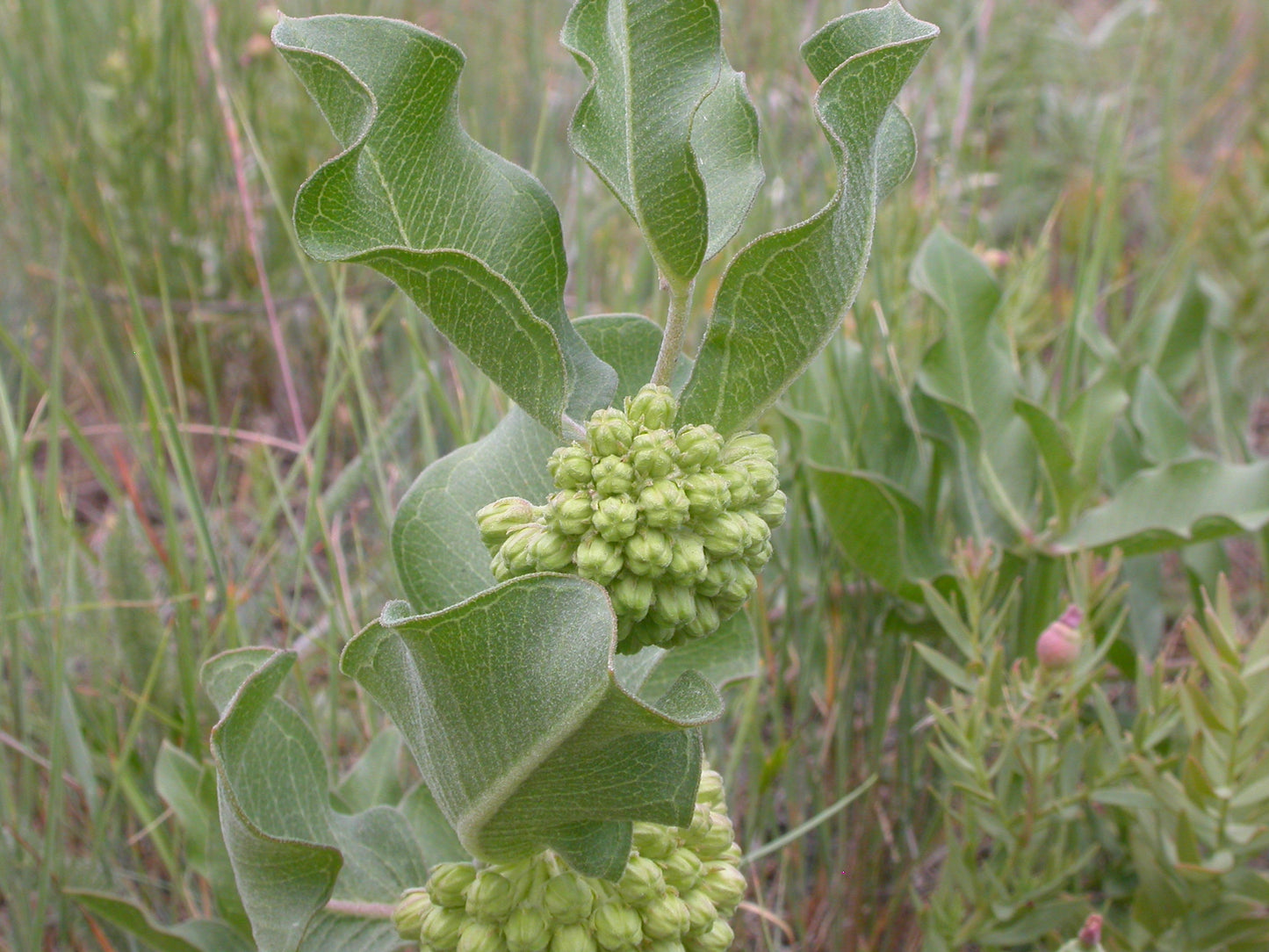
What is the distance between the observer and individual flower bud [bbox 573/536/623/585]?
2.39 feet

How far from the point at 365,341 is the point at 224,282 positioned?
138 centimetres

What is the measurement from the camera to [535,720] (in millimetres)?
735

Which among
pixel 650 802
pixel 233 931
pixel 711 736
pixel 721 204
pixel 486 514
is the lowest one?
pixel 711 736

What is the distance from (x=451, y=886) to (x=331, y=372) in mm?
754

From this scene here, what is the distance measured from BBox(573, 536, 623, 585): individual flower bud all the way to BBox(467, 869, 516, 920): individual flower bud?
0.28 m

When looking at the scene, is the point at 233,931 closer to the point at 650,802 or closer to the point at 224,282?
the point at 650,802

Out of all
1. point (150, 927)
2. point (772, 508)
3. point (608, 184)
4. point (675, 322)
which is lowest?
point (150, 927)

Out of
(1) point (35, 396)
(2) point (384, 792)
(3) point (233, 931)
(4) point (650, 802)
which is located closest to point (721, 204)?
(4) point (650, 802)

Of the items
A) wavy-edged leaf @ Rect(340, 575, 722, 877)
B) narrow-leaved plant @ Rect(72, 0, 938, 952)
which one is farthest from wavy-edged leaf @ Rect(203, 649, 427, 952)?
wavy-edged leaf @ Rect(340, 575, 722, 877)

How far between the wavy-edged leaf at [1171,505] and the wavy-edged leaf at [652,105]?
99cm

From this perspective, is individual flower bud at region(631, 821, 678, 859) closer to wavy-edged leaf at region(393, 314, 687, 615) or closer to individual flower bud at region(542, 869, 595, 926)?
individual flower bud at region(542, 869, 595, 926)

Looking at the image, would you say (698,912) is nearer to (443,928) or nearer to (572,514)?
(443,928)

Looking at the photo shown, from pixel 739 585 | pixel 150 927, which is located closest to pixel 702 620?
pixel 739 585

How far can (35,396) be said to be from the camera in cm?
243
